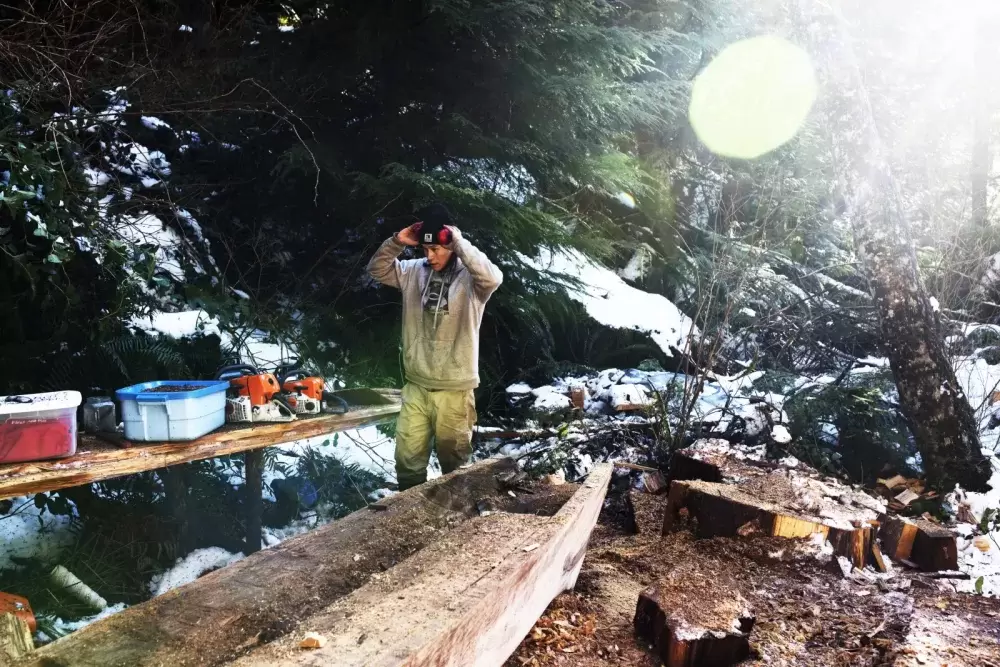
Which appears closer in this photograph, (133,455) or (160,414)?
(133,455)

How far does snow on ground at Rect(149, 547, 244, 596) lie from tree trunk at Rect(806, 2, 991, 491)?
5.10 meters

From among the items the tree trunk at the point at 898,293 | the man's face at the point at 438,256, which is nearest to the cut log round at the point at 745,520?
the man's face at the point at 438,256

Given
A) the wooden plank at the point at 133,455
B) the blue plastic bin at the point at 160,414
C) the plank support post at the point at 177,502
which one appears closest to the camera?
Answer: the wooden plank at the point at 133,455

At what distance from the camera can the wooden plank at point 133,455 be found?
8.61ft

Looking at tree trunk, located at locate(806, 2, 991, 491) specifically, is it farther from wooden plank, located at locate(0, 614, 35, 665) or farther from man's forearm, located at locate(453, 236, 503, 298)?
wooden plank, located at locate(0, 614, 35, 665)

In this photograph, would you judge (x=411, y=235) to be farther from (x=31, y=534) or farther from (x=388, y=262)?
(x=31, y=534)

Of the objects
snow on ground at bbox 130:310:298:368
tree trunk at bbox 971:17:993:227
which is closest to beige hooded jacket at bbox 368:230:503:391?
snow on ground at bbox 130:310:298:368

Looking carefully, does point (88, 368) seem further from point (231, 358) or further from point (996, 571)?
point (996, 571)

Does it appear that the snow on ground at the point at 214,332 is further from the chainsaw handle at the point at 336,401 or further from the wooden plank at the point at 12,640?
the wooden plank at the point at 12,640

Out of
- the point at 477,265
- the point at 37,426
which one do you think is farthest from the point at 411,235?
the point at 37,426

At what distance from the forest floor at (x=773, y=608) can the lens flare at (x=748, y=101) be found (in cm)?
504

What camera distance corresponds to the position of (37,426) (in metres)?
2.72

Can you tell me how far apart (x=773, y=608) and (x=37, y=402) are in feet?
10.8

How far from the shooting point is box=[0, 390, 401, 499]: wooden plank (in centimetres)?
262
